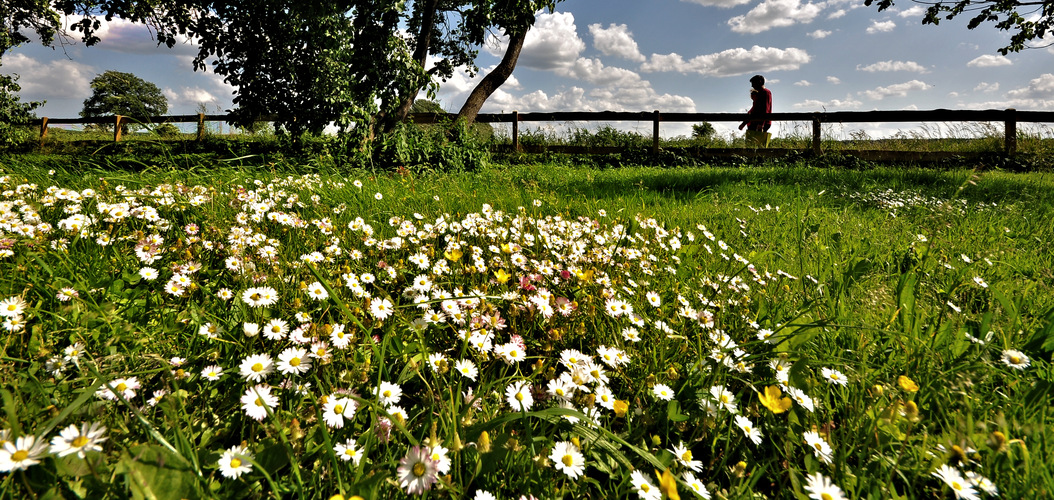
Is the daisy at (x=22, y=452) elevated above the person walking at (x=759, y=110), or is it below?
below

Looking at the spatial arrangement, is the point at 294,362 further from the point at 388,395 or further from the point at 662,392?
the point at 662,392

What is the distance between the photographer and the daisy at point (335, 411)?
104 cm

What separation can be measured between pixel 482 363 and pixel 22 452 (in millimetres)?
981

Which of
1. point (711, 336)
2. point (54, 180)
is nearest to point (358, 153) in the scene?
point (54, 180)

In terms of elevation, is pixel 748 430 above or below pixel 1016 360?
below

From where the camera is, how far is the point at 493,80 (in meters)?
10.8

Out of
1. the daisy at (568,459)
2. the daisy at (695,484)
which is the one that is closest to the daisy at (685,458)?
the daisy at (695,484)

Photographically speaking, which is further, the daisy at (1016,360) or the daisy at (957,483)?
the daisy at (1016,360)

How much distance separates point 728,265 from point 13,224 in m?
3.13

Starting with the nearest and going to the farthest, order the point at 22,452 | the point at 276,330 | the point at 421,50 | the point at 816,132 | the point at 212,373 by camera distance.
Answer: the point at 22,452 < the point at 212,373 < the point at 276,330 < the point at 421,50 < the point at 816,132

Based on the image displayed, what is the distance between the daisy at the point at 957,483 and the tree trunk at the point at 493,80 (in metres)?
10.1

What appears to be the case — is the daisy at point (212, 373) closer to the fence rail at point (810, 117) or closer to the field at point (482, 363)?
the field at point (482, 363)

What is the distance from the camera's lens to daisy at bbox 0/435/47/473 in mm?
718

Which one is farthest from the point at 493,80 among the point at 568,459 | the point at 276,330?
the point at 568,459
